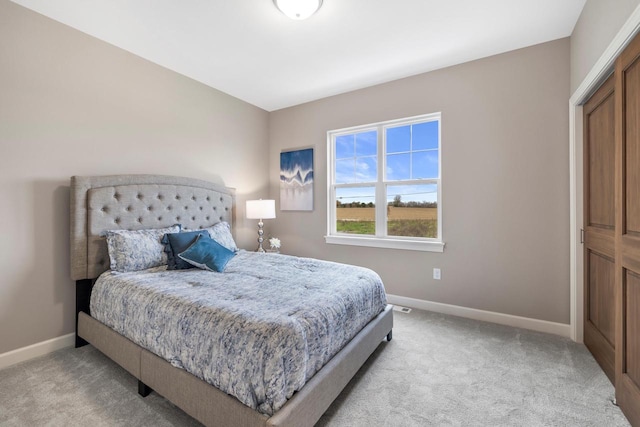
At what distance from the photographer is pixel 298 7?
2.01 meters

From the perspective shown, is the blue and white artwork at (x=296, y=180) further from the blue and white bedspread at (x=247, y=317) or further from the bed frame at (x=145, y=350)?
the blue and white bedspread at (x=247, y=317)

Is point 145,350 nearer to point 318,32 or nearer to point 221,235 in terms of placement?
point 221,235

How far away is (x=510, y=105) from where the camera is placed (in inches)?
105

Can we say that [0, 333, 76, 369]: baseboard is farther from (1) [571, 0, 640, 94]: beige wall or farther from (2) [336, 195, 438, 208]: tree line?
(1) [571, 0, 640, 94]: beige wall

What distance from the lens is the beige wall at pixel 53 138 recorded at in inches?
81.4

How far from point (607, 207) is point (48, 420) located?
146 inches

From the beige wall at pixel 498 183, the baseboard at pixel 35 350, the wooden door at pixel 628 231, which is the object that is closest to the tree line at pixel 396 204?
the beige wall at pixel 498 183

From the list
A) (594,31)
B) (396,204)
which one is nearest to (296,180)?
(396,204)

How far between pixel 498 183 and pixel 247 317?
105 inches

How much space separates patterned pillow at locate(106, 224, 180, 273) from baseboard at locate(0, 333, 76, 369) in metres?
0.76

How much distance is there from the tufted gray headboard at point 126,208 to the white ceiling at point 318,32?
4.16 ft

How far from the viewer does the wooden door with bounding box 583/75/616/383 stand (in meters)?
1.84

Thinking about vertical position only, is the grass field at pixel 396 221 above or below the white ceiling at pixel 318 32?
below

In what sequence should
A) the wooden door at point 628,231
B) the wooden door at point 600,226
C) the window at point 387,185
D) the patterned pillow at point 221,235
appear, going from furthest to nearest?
the window at point 387,185
the patterned pillow at point 221,235
the wooden door at point 600,226
the wooden door at point 628,231
